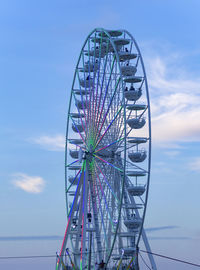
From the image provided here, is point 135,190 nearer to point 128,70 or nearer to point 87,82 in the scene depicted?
point 128,70

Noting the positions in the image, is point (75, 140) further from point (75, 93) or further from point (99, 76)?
point (99, 76)

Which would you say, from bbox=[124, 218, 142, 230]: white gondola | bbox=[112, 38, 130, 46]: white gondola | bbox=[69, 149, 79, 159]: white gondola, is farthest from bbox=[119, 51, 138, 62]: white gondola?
bbox=[124, 218, 142, 230]: white gondola

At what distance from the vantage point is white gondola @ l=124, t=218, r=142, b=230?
42406mm

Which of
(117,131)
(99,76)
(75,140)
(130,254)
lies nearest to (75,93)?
(75,140)

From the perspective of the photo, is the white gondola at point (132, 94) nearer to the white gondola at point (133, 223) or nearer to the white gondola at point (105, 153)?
the white gondola at point (105, 153)

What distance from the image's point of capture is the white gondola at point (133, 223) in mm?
42406

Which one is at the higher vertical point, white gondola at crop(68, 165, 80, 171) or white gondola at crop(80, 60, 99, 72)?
white gondola at crop(80, 60, 99, 72)

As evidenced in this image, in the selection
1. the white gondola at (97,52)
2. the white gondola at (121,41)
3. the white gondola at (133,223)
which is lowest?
the white gondola at (133,223)

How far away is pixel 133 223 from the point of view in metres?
42.5

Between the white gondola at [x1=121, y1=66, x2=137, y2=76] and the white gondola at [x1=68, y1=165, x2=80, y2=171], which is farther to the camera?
the white gondola at [x1=68, y1=165, x2=80, y2=171]

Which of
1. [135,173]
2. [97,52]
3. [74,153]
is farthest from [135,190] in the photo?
[97,52]

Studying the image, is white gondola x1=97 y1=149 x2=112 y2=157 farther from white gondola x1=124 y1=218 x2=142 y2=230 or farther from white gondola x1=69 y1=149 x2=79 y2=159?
white gondola x1=69 y1=149 x2=79 y2=159

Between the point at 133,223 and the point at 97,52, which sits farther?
the point at 97,52

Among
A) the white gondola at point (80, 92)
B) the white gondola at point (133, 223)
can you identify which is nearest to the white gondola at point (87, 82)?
the white gondola at point (80, 92)
